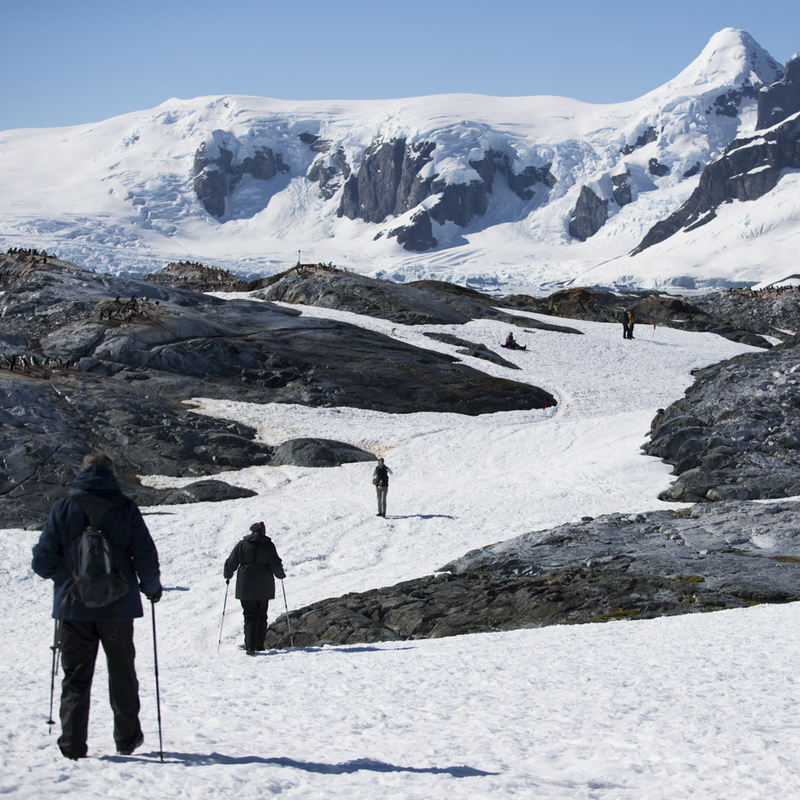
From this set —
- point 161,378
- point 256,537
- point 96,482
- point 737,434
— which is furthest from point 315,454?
point 96,482

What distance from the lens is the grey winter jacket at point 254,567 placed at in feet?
33.9

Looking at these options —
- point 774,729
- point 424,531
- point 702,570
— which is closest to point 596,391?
point 424,531

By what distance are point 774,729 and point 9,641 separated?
10.7 meters

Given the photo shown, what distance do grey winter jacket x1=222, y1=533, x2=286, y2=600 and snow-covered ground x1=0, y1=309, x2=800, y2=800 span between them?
80 centimetres

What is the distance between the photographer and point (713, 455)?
2081 centimetres

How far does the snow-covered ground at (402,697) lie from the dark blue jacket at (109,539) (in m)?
0.95

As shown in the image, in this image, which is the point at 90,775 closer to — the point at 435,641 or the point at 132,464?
the point at 435,641

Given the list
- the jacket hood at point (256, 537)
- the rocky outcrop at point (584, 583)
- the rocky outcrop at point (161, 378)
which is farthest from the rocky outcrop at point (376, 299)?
the jacket hood at point (256, 537)

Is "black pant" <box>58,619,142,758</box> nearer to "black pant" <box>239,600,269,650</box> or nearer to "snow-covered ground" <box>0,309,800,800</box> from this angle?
"snow-covered ground" <box>0,309,800,800</box>

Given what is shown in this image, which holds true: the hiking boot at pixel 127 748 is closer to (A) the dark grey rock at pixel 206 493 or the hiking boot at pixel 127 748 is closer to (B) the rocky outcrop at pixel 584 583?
(B) the rocky outcrop at pixel 584 583

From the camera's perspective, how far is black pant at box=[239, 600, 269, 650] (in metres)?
10.3

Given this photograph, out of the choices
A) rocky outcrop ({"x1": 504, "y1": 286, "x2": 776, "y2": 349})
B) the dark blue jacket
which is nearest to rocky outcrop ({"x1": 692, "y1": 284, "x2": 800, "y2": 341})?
rocky outcrop ({"x1": 504, "y1": 286, "x2": 776, "y2": 349})

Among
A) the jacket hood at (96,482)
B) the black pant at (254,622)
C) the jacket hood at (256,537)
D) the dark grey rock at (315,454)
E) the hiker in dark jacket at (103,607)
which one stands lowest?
the black pant at (254,622)

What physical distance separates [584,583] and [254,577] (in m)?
5.13
